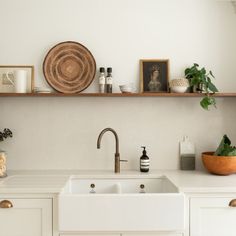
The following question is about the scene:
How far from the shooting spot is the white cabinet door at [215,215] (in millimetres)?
1832

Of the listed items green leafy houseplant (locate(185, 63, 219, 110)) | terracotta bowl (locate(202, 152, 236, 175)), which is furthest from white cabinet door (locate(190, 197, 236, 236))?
green leafy houseplant (locate(185, 63, 219, 110))

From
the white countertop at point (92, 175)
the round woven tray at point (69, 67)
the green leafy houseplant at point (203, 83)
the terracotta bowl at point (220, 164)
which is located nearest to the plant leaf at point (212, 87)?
the green leafy houseplant at point (203, 83)

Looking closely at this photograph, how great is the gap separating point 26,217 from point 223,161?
4.30ft

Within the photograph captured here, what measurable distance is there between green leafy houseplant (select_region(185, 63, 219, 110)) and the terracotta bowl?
1.19 feet

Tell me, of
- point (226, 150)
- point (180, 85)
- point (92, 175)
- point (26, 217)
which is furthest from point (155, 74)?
point (26, 217)

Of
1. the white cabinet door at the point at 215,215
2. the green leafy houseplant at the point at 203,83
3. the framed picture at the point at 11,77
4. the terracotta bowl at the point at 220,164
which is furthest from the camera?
the framed picture at the point at 11,77

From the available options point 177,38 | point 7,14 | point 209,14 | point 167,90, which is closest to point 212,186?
point 167,90

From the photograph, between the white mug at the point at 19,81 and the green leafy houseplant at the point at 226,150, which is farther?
the white mug at the point at 19,81

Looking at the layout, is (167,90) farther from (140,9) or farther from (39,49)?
(39,49)

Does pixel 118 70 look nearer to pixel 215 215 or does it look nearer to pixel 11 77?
pixel 11 77

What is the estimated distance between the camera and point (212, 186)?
1853 millimetres

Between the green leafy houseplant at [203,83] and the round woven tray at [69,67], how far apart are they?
2.41ft

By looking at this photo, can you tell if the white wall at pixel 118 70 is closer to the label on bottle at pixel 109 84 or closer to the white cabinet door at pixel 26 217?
the label on bottle at pixel 109 84

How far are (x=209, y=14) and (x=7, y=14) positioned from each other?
1.55 meters
